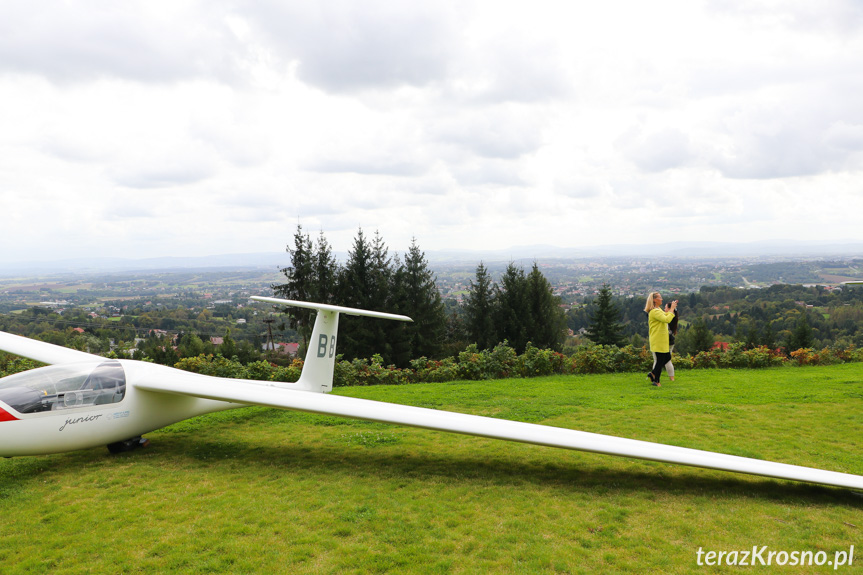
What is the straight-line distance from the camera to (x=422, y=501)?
16.1ft

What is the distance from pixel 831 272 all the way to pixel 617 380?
9504 centimetres

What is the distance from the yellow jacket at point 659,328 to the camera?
9.70 meters

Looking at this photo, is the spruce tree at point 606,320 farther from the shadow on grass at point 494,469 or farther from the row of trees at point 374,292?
the shadow on grass at point 494,469

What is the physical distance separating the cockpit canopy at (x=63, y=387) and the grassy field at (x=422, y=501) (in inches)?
34.9

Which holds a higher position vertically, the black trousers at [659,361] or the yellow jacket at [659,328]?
the yellow jacket at [659,328]

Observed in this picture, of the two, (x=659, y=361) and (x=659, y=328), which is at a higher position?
(x=659, y=328)

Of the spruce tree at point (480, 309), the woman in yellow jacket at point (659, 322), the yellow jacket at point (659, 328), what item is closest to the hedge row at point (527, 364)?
the woman in yellow jacket at point (659, 322)

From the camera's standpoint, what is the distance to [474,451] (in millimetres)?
6637

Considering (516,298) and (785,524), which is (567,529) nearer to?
(785,524)

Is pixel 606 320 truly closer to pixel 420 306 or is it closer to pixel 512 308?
pixel 512 308

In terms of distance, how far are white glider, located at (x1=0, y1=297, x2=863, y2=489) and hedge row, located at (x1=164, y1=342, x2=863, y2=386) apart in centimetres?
607

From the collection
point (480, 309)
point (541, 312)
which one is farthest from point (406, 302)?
point (541, 312)

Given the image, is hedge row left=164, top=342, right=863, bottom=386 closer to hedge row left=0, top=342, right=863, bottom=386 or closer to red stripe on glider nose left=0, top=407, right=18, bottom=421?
hedge row left=0, top=342, right=863, bottom=386

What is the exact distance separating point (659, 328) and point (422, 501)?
744 centimetres
